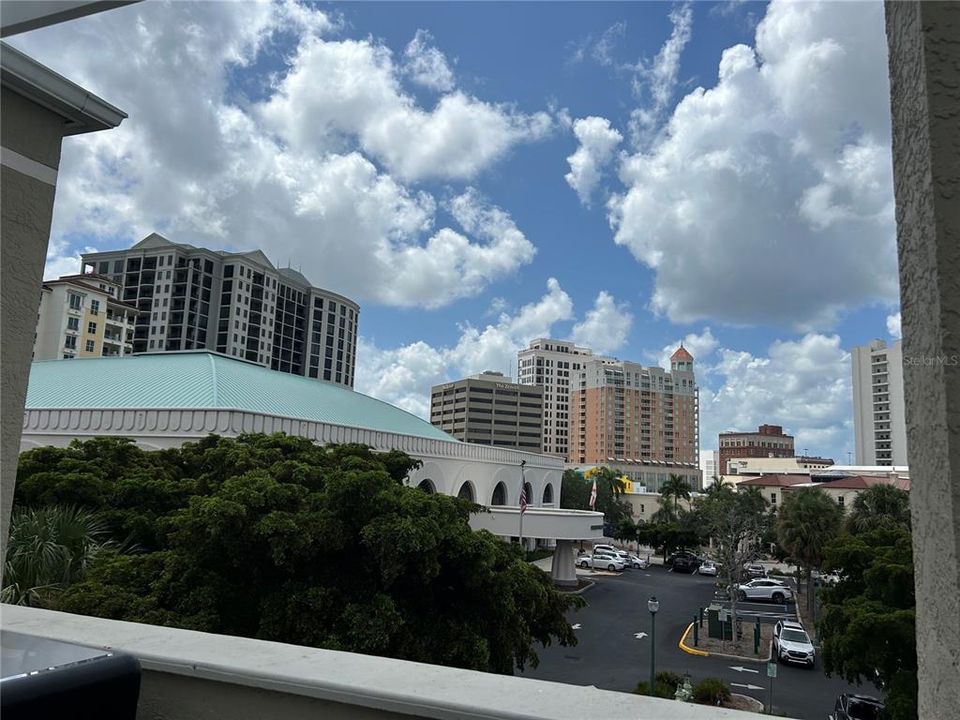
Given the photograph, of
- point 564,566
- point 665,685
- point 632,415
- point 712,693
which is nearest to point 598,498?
point 564,566

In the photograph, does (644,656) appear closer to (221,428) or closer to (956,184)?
(221,428)

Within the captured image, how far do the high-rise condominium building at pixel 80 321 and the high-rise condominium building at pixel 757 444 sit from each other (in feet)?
389

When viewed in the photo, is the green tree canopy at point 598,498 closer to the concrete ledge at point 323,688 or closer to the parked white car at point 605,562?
the parked white car at point 605,562

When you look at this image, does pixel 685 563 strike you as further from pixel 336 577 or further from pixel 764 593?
pixel 336 577

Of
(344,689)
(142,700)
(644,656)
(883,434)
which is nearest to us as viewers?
(344,689)

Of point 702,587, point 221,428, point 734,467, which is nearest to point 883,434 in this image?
point 734,467

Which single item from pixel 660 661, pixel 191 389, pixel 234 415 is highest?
pixel 191 389

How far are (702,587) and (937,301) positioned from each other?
40.9 metres

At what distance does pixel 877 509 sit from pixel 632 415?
9272 centimetres

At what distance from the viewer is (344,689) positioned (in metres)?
1.72

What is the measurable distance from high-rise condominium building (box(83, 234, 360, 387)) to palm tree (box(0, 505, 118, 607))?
79.1 m

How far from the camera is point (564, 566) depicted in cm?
3562

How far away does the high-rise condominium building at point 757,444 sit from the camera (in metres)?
144

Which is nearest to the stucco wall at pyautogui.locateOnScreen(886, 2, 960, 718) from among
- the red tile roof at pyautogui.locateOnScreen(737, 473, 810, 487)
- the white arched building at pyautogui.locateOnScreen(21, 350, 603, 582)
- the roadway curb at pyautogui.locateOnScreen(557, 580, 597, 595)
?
the white arched building at pyautogui.locateOnScreen(21, 350, 603, 582)
